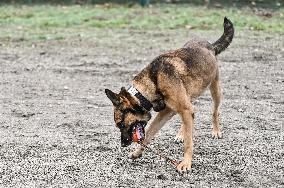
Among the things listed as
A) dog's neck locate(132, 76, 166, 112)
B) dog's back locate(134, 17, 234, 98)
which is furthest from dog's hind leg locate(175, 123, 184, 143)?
dog's neck locate(132, 76, 166, 112)

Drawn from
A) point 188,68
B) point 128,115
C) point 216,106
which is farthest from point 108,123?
point 128,115

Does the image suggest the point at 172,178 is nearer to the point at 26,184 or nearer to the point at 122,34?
the point at 26,184

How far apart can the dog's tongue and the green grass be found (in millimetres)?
9876

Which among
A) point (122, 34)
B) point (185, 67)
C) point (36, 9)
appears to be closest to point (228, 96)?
point (185, 67)

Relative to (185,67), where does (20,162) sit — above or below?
below

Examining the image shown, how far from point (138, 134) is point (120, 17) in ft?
42.8

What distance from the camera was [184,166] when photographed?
242 inches

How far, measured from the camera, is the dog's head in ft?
19.8

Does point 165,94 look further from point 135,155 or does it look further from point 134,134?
point 135,155

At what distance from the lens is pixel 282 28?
54.6 ft

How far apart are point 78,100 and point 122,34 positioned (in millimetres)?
7082

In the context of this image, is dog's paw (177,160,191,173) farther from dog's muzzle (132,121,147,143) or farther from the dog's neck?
the dog's neck

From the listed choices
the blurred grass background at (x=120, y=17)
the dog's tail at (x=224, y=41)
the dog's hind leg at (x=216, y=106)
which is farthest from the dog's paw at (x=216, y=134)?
the blurred grass background at (x=120, y=17)

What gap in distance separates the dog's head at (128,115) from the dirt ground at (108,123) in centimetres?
35
